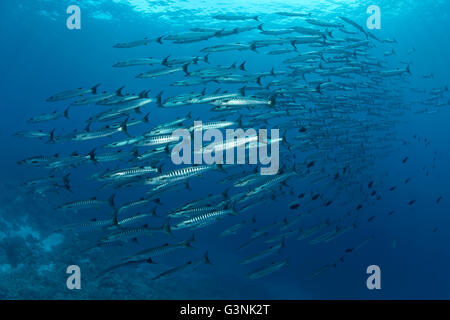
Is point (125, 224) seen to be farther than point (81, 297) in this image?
No

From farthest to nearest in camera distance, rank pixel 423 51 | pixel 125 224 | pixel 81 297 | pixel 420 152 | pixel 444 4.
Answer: pixel 420 152
pixel 423 51
pixel 444 4
pixel 81 297
pixel 125 224

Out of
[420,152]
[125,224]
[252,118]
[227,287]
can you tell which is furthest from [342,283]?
[420,152]

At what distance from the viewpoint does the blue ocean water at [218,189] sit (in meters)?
14.8

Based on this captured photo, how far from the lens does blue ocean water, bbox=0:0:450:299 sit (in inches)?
584

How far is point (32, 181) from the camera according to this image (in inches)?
298

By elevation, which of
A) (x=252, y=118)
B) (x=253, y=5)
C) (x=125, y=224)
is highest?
(x=253, y=5)

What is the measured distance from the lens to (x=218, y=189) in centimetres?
4888

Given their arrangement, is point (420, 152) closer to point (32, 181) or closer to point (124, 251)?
point (124, 251)

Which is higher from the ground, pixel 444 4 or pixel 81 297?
pixel 444 4

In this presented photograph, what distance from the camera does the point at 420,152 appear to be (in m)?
70.2

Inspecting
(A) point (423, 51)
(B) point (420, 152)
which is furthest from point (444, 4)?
(B) point (420, 152)

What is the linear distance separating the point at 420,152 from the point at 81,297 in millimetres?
73298

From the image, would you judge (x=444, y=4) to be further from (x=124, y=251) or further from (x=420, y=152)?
(x=420, y=152)

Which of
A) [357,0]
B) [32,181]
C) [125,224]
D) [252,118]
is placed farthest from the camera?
[357,0]
